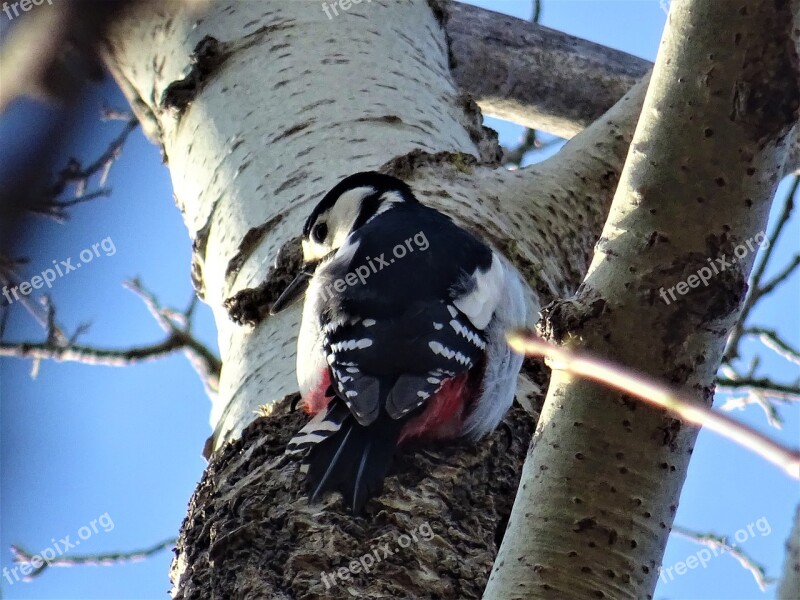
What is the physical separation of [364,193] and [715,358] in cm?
126

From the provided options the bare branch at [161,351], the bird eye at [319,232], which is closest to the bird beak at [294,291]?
the bird eye at [319,232]

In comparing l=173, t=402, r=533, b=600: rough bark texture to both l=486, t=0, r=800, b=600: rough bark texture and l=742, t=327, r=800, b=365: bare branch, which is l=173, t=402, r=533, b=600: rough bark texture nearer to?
l=486, t=0, r=800, b=600: rough bark texture

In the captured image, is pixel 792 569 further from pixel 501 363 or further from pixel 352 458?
pixel 501 363

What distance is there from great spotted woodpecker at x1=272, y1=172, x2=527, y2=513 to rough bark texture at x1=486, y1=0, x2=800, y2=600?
1.59ft

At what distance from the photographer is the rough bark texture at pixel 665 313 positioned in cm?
95

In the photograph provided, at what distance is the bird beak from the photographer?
1826 millimetres

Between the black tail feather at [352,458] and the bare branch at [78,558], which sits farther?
the bare branch at [78,558]

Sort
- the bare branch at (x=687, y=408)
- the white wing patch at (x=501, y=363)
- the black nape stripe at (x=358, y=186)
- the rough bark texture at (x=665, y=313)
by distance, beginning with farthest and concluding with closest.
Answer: the black nape stripe at (x=358, y=186) → the white wing patch at (x=501, y=363) → the rough bark texture at (x=665, y=313) → the bare branch at (x=687, y=408)

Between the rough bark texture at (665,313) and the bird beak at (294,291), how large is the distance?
0.89 metres

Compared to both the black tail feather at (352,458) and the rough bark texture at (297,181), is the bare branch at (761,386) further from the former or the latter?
the black tail feather at (352,458)

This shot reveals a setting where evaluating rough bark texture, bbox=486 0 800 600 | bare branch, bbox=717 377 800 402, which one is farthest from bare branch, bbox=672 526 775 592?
rough bark texture, bbox=486 0 800 600

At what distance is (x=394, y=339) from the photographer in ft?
5.54

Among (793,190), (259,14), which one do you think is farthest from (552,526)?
(793,190)

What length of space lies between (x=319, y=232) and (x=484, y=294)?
1.35 ft
